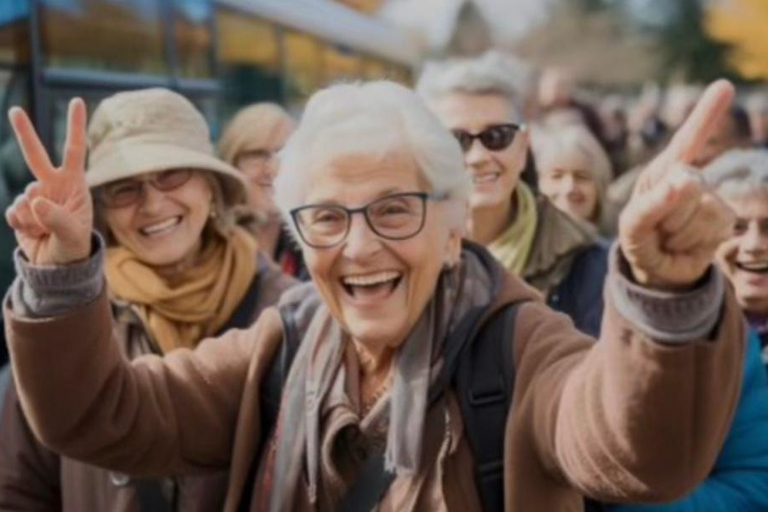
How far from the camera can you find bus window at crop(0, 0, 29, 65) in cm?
562

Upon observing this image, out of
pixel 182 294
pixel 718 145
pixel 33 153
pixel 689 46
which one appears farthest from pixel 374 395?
pixel 689 46

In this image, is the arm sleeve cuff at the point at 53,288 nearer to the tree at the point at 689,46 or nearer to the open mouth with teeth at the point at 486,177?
the open mouth with teeth at the point at 486,177

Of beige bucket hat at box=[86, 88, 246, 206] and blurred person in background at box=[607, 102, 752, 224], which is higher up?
beige bucket hat at box=[86, 88, 246, 206]

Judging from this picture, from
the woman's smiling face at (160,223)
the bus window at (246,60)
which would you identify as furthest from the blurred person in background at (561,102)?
the woman's smiling face at (160,223)

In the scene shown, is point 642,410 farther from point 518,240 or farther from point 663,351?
point 518,240

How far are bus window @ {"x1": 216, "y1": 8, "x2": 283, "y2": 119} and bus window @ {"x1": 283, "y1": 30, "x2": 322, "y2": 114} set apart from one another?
140 millimetres

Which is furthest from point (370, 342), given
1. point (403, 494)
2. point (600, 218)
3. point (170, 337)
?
point (600, 218)

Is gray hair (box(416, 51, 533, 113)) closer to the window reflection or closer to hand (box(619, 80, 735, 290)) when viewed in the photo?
hand (box(619, 80, 735, 290))

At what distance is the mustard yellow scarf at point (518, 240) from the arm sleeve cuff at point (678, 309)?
5.82ft

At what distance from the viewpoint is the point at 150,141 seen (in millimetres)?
3078

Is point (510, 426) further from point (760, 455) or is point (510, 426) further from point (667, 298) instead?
point (760, 455)

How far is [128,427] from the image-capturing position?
7.34 feet

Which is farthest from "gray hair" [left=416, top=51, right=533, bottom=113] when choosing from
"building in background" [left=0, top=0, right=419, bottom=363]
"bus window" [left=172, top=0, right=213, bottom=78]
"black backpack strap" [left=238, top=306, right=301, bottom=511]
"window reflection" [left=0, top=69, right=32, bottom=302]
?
"bus window" [left=172, top=0, right=213, bottom=78]

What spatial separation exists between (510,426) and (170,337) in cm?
116
